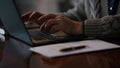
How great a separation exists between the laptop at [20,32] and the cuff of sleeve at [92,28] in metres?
0.04

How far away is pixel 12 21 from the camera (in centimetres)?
95

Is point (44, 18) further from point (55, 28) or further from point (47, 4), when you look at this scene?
point (47, 4)

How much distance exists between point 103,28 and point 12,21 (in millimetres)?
343

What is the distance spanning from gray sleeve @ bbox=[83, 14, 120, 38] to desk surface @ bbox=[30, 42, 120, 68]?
21 cm

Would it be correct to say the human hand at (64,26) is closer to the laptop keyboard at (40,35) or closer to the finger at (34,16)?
the laptop keyboard at (40,35)

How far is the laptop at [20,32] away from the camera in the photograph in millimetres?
862

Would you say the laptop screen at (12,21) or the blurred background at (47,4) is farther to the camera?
the blurred background at (47,4)

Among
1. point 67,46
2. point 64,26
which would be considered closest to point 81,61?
point 67,46

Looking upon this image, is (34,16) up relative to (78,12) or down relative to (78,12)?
up

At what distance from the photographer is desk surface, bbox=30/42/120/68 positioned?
0.73 m

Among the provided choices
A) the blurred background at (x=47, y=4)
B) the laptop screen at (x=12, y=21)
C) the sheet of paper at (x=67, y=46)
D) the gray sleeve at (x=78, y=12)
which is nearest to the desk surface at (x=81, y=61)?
the sheet of paper at (x=67, y=46)

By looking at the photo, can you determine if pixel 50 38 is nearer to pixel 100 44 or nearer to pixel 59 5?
pixel 100 44

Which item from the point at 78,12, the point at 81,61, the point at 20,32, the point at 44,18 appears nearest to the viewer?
the point at 81,61

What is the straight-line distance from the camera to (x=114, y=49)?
0.83m
